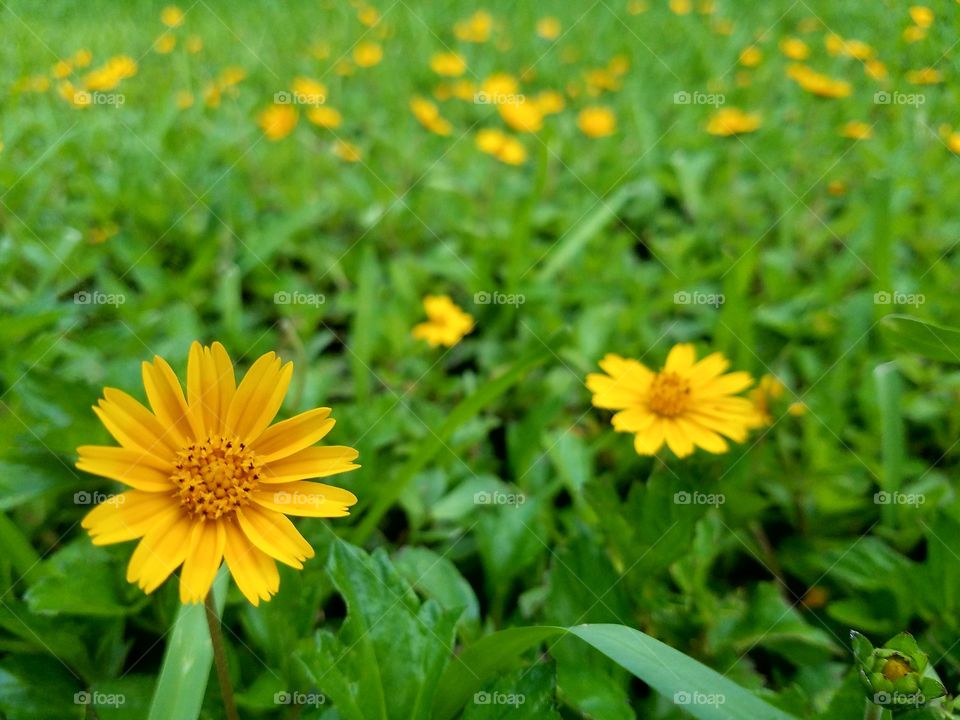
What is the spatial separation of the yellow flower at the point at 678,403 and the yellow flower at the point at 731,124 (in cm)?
193

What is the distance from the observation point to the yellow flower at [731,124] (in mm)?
3340

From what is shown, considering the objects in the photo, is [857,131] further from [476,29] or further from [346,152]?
[476,29]

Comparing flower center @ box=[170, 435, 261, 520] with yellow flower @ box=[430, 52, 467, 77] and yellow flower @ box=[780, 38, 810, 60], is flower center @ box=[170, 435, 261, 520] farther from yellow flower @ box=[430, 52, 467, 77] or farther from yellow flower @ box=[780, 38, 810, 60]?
yellow flower @ box=[780, 38, 810, 60]

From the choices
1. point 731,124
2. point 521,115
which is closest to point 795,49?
point 731,124

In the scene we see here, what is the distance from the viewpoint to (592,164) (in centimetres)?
342

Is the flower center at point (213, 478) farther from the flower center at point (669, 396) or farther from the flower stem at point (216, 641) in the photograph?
the flower center at point (669, 396)

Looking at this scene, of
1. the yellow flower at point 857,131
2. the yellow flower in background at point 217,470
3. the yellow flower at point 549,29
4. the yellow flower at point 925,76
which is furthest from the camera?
the yellow flower at point 549,29

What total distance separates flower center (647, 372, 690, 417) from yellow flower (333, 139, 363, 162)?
2.04m

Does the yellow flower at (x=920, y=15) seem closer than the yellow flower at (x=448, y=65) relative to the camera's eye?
Yes

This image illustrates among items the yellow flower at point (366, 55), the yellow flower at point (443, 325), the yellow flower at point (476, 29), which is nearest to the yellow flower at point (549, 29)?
the yellow flower at point (476, 29)

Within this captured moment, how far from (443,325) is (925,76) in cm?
199

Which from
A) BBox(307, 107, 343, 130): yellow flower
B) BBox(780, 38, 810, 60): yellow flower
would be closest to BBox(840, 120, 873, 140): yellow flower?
BBox(780, 38, 810, 60): yellow flower

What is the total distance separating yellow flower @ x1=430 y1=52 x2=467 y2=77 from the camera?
409cm

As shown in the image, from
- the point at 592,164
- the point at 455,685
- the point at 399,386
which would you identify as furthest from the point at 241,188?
the point at 455,685
